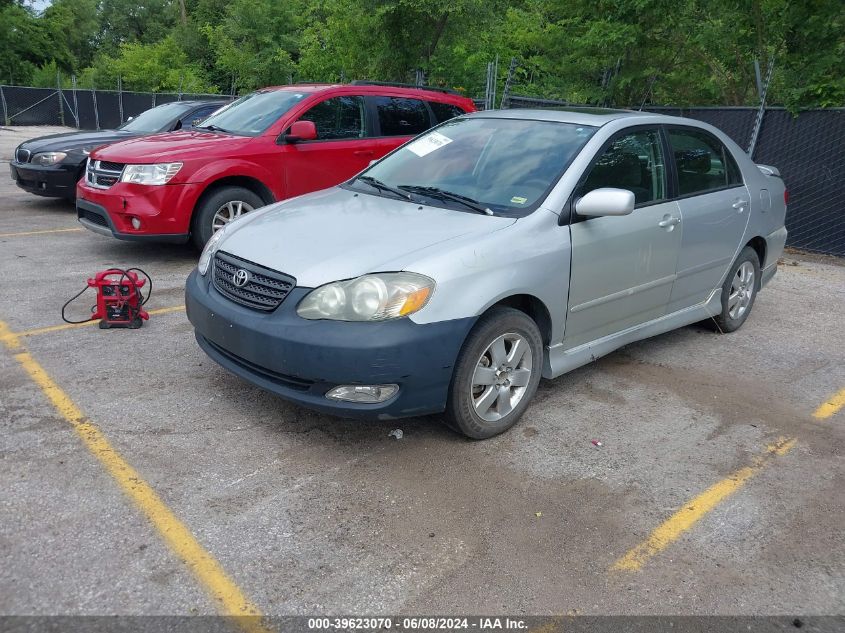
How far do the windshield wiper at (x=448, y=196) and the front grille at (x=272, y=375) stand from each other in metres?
1.40

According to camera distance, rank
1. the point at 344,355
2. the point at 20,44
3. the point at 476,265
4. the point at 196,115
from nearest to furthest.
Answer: the point at 344,355 → the point at 476,265 → the point at 196,115 → the point at 20,44

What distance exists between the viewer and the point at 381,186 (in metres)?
4.64

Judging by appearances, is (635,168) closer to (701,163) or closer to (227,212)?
(701,163)

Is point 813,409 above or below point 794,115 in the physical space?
below

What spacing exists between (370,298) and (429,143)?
1.91 metres

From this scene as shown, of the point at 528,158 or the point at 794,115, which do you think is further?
the point at 794,115

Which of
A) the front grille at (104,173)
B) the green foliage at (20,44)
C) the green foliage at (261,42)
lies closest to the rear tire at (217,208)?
the front grille at (104,173)

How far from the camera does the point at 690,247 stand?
488 cm

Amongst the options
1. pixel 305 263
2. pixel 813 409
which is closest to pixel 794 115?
pixel 813 409

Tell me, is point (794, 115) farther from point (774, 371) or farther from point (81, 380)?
point (81, 380)

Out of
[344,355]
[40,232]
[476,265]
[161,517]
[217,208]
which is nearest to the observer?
[161,517]

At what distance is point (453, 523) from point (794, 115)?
28.1 ft

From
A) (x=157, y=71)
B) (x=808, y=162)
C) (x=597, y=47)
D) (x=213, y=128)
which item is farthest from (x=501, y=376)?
(x=157, y=71)

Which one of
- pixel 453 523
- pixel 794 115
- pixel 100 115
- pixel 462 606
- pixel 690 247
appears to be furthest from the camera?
pixel 100 115
